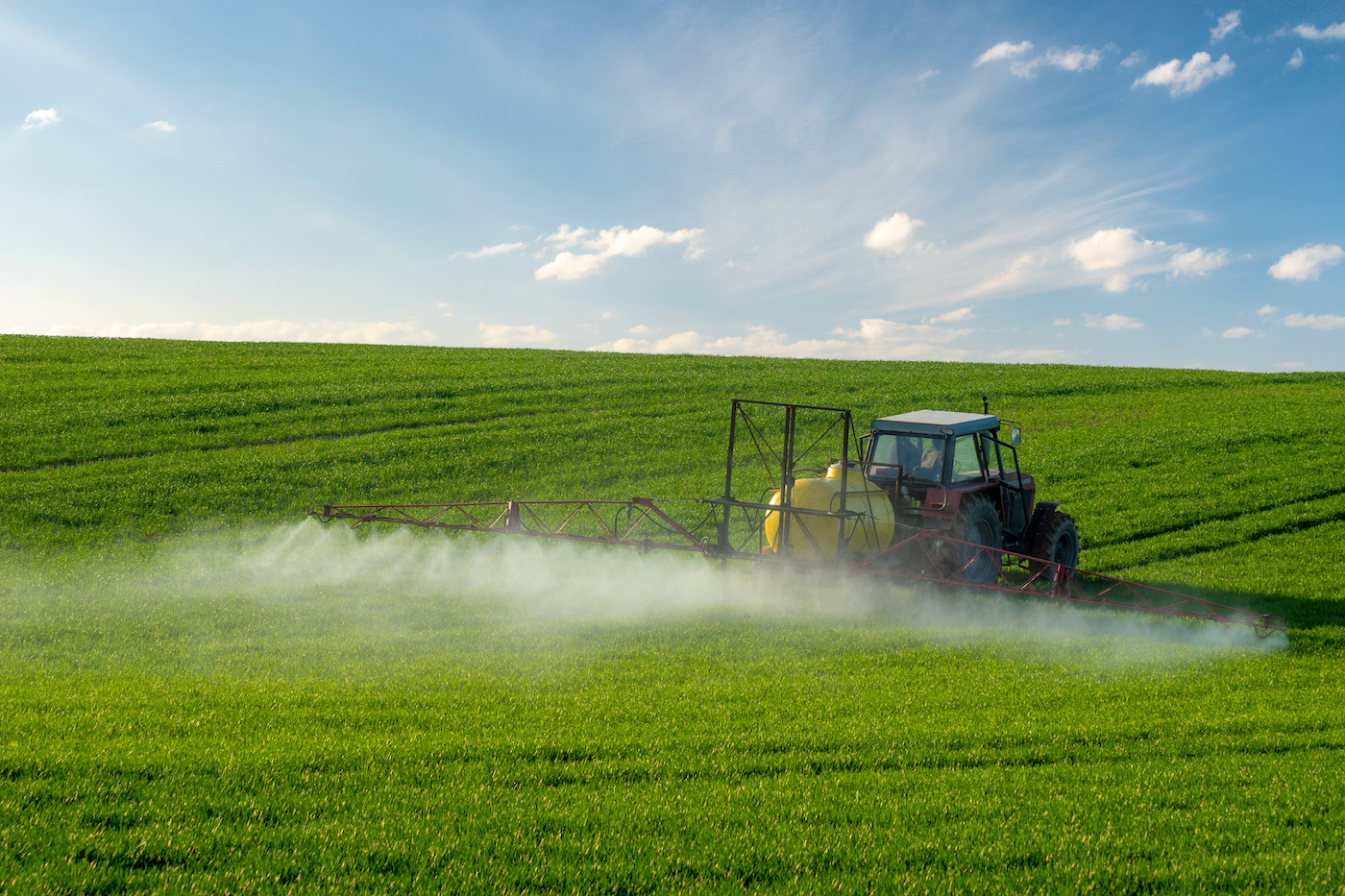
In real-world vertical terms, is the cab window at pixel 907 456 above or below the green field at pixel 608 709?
above

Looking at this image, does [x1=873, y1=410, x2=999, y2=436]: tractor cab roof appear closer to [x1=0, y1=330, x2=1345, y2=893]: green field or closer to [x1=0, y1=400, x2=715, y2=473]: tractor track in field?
[x1=0, y1=330, x2=1345, y2=893]: green field

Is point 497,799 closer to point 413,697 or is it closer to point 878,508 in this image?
point 413,697

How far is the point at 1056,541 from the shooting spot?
1561 cm

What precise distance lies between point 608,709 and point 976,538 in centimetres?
874

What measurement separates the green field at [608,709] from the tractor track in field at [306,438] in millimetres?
376

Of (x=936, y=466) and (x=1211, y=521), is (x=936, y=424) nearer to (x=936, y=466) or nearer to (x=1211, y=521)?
(x=936, y=466)

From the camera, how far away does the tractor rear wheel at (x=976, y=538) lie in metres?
13.8

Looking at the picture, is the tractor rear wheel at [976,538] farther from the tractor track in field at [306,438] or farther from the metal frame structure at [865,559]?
the tractor track in field at [306,438]

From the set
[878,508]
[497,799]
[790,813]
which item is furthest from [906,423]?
[497,799]

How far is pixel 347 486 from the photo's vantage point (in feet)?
75.6

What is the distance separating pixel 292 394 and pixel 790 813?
104ft

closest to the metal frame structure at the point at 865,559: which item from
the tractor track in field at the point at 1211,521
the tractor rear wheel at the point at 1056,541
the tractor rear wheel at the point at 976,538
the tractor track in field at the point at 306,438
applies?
the tractor rear wheel at the point at 976,538

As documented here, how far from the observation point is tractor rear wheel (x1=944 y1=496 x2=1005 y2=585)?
1378 centimetres

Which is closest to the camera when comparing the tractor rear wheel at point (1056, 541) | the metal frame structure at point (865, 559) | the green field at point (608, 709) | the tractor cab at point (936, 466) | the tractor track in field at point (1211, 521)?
the green field at point (608, 709)
